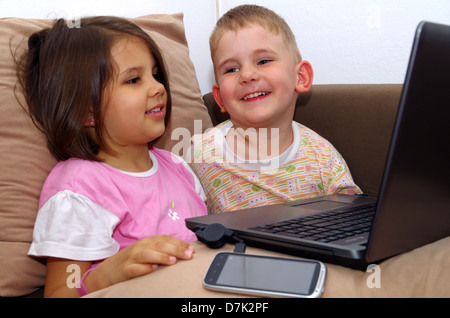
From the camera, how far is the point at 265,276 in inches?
20.7

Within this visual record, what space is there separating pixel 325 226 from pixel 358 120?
544 mm

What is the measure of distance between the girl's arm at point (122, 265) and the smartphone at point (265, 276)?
0.08 meters

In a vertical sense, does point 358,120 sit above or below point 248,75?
below

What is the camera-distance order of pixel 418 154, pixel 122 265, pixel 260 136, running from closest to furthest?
pixel 418 154, pixel 122 265, pixel 260 136

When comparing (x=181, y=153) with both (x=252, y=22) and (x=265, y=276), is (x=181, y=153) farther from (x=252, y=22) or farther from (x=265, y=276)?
(x=265, y=276)

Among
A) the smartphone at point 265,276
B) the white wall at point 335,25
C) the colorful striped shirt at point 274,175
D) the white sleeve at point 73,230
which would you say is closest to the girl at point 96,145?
the white sleeve at point 73,230

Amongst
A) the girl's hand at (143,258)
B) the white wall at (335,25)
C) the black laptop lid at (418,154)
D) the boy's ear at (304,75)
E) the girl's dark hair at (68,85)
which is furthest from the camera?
the white wall at (335,25)

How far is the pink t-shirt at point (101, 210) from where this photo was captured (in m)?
0.77

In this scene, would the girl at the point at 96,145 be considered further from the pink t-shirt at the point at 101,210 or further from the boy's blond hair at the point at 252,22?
the boy's blond hair at the point at 252,22

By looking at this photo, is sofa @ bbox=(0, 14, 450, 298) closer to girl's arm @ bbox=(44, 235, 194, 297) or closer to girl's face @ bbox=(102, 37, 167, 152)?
girl's arm @ bbox=(44, 235, 194, 297)

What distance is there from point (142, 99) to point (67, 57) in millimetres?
184

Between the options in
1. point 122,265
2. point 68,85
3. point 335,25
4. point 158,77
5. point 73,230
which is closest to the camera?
point 122,265

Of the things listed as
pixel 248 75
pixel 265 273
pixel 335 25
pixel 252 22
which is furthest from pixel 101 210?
pixel 335 25

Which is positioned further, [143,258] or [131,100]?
[131,100]
